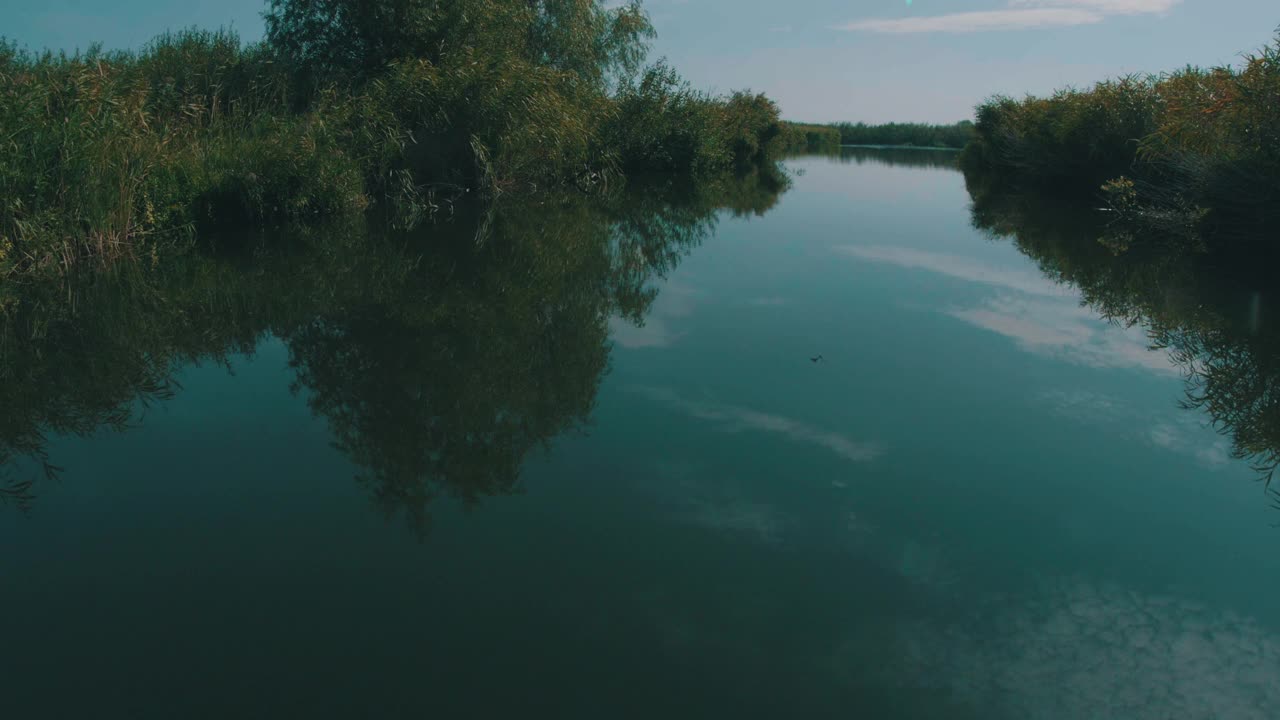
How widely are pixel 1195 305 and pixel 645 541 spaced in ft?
24.1

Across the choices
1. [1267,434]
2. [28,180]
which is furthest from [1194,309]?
[28,180]

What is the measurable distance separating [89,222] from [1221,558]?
1035cm

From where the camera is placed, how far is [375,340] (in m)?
6.57

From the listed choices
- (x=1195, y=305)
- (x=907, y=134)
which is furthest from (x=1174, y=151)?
(x=907, y=134)

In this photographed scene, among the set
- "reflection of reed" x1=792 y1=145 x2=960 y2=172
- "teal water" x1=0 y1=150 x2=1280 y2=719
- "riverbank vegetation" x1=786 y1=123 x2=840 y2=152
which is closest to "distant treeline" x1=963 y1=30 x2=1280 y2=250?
"teal water" x1=0 y1=150 x2=1280 y2=719

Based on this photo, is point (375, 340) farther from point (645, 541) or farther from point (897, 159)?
point (897, 159)

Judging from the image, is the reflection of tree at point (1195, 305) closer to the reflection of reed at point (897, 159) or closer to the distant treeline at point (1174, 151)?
the distant treeline at point (1174, 151)

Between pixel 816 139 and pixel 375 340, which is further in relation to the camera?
pixel 816 139

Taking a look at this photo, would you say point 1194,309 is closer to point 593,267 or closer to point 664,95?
point 593,267

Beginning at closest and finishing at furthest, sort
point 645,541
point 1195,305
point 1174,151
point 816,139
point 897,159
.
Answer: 1. point 645,541
2. point 1195,305
3. point 1174,151
4. point 897,159
5. point 816,139

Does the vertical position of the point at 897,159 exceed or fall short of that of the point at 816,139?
it falls short

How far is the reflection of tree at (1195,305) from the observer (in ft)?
17.5

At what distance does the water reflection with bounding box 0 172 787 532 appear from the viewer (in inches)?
181

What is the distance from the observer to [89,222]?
9.18 m
